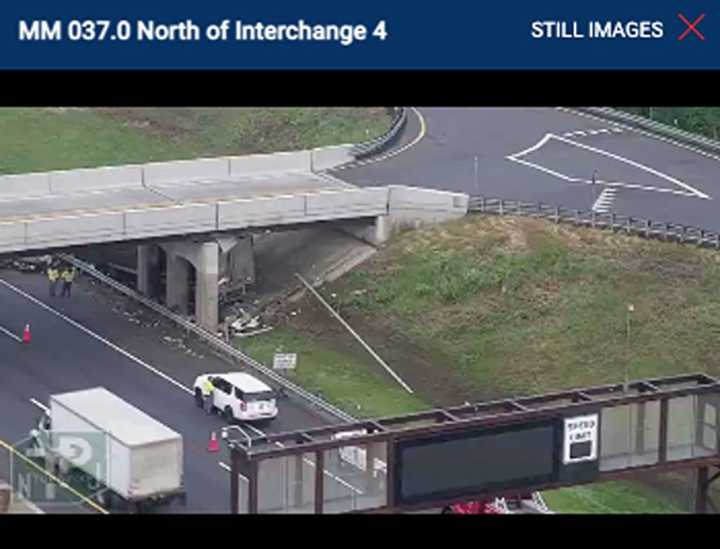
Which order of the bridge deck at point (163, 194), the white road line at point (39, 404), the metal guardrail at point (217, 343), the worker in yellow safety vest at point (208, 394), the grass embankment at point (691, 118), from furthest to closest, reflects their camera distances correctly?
the grass embankment at point (691, 118) < the bridge deck at point (163, 194) < the metal guardrail at point (217, 343) < the worker in yellow safety vest at point (208, 394) < the white road line at point (39, 404)

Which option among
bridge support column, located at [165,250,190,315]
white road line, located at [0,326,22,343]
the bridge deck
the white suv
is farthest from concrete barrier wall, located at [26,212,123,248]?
the white suv

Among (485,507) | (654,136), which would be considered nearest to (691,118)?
(654,136)

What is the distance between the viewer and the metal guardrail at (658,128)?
79.2m

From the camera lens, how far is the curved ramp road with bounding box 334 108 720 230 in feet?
235

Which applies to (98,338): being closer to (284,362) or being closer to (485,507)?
(284,362)

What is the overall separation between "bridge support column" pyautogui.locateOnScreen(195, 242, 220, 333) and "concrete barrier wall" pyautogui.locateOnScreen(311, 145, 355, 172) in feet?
31.0

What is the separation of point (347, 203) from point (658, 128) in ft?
61.6

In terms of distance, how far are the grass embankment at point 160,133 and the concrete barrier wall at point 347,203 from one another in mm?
14516

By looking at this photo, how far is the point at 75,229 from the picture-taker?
62.9 m

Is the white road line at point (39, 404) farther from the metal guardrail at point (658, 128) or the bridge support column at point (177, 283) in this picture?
the metal guardrail at point (658, 128)

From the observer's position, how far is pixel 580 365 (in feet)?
198

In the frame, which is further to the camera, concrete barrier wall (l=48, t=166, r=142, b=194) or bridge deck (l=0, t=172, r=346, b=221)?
concrete barrier wall (l=48, t=166, r=142, b=194)

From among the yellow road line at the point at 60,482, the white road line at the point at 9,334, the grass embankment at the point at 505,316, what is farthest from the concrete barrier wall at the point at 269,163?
the yellow road line at the point at 60,482

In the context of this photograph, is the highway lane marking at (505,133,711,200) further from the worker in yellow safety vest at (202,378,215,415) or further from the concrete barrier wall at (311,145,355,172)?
the worker in yellow safety vest at (202,378,215,415)
